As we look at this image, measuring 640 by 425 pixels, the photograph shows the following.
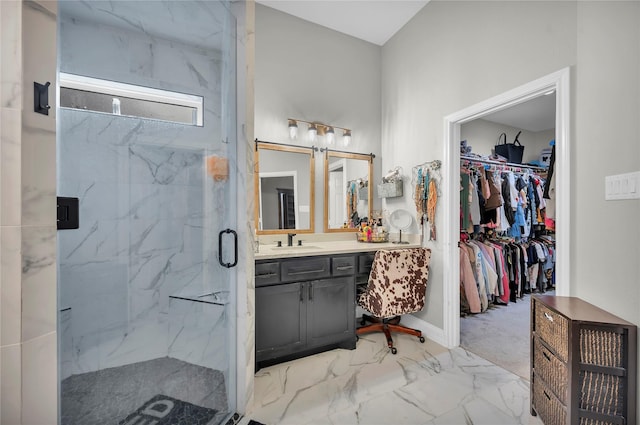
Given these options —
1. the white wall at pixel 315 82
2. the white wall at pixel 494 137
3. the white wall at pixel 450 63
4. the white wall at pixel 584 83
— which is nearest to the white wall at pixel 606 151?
the white wall at pixel 584 83

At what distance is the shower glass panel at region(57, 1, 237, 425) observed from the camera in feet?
3.53

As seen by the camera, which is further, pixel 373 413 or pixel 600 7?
pixel 373 413

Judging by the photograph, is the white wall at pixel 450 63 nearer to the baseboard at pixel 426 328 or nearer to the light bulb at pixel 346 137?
the baseboard at pixel 426 328

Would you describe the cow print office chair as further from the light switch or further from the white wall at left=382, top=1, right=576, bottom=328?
the light switch

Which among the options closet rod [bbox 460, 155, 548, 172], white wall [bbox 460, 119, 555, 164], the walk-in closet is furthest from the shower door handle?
white wall [bbox 460, 119, 555, 164]

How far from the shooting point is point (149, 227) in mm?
1291

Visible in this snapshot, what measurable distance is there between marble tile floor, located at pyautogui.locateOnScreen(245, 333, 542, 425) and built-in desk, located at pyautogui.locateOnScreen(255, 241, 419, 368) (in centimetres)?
14

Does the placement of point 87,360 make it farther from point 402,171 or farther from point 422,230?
point 402,171

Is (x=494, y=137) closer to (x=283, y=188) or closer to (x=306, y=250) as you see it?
(x=283, y=188)

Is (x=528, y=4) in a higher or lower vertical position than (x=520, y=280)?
higher

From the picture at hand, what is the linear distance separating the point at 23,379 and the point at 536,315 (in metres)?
2.16

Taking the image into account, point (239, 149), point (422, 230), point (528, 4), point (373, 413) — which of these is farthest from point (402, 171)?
point (373, 413)

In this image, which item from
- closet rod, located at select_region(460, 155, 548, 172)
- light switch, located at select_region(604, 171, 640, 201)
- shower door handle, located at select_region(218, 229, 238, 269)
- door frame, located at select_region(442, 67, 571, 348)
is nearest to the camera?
light switch, located at select_region(604, 171, 640, 201)

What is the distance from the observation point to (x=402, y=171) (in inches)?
117
